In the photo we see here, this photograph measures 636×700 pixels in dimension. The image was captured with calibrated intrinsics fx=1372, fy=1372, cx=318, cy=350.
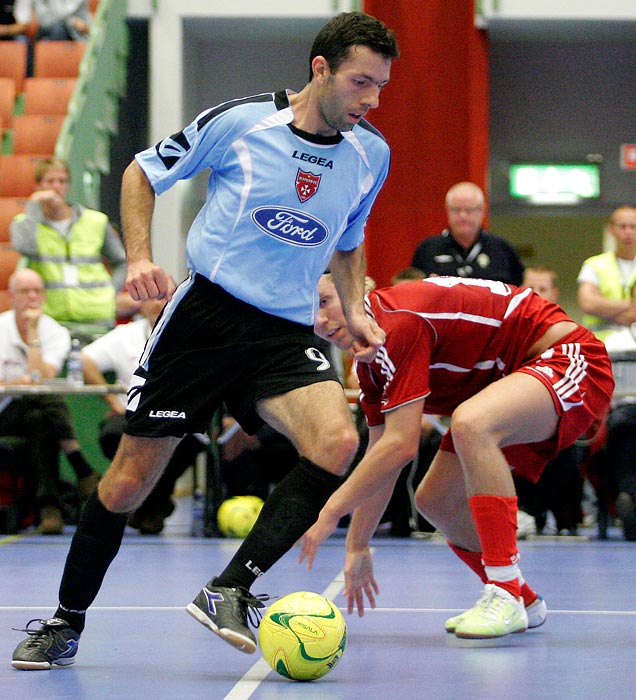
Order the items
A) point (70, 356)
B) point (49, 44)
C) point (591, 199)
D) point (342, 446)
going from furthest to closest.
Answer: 1. point (591, 199)
2. point (49, 44)
3. point (70, 356)
4. point (342, 446)

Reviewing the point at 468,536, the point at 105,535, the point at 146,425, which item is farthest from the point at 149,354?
the point at 468,536

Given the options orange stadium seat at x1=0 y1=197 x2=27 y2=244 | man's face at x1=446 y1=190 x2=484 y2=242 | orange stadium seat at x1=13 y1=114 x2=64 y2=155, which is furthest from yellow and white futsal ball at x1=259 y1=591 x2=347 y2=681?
orange stadium seat at x1=13 y1=114 x2=64 y2=155

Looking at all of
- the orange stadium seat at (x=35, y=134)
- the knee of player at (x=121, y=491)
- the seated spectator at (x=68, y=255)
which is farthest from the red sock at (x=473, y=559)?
the orange stadium seat at (x=35, y=134)

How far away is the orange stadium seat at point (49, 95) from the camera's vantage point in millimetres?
13570

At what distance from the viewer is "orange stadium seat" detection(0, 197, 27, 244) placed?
12.4m

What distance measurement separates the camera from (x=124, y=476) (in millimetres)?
3889

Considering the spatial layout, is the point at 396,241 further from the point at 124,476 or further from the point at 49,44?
the point at 124,476

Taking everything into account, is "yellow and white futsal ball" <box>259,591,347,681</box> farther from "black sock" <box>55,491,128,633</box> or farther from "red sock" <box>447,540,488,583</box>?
"red sock" <box>447,540,488,583</box>

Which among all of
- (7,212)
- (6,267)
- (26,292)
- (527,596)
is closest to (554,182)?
(7,212)

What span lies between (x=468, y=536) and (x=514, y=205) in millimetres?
10645

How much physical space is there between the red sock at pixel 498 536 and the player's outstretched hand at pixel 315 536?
0.48 metres

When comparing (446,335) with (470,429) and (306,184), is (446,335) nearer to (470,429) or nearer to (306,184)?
(470,429)

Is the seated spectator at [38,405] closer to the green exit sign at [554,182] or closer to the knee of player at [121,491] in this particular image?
the knee of player at [121,491]

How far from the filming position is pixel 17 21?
1399 centimetres
